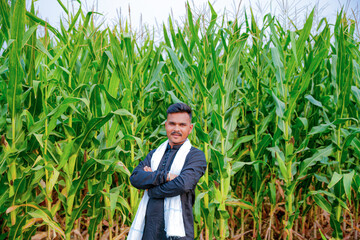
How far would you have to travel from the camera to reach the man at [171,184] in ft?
6.16

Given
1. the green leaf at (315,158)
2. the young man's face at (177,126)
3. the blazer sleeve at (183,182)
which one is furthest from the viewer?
the green leaf at (315,158)

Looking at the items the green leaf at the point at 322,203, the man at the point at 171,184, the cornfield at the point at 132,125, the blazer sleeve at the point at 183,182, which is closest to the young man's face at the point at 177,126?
the man at the point at 171,184

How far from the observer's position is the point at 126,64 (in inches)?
119

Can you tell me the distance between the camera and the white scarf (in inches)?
73.2

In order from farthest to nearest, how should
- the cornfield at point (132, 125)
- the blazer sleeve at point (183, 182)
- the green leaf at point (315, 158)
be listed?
1. the green leaf at point (315, 158)
2. the cornfield at point (132, 125)
3. the blazer sleeve at point (183, 182)

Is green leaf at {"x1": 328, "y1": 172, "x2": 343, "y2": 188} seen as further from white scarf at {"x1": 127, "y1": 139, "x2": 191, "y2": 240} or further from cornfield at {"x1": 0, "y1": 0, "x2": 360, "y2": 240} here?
white scarf at {"x1": 127, "y1": 139, "x2": 191, "y2": 240}

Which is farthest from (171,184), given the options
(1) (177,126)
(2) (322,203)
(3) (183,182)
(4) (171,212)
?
(2) (322,203)

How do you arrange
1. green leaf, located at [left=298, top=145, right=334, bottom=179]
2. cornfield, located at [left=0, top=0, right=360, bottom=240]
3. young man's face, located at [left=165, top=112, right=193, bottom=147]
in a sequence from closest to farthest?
young man's face, located at [left=165, top=112, right=193, bottom=147], cornfield, located at [left=0, top=0, right=360, bottom=240], green leaf, located at [left=298, top=145, right=334, bottom=179]

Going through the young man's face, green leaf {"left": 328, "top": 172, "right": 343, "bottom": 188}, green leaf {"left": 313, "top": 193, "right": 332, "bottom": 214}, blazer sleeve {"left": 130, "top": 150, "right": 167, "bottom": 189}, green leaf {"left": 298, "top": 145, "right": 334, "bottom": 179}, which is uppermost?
the young man's face

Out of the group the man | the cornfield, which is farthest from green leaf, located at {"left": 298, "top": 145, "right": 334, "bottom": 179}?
the man

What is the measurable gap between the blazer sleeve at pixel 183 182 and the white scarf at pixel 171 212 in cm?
6

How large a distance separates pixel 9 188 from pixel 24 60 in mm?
1091

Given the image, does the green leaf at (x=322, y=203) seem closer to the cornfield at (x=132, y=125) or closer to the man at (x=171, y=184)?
the cornfield at (x=132, y=125)

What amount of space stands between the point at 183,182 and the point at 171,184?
0.07 meters
